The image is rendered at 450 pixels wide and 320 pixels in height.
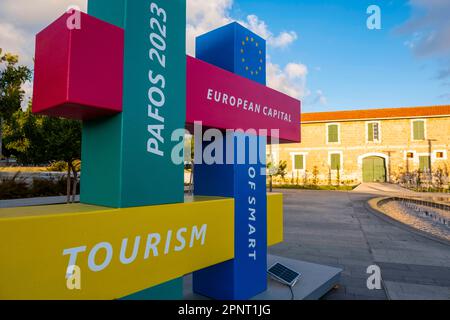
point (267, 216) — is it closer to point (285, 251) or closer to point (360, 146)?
point (285, 251)

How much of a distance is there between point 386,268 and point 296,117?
3.05 meters

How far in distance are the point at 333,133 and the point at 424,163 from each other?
24.9 feet

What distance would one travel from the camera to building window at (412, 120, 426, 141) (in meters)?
23.7

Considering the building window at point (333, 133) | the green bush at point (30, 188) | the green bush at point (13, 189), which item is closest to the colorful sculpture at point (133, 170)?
the green bush at point (13, 189)

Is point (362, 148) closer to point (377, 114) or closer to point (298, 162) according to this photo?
point (377, 114)

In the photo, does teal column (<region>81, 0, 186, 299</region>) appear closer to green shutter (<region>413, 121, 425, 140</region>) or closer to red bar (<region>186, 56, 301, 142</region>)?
red bar (<region>186, 56, 301, 142</region>)

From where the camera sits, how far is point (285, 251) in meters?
5.84

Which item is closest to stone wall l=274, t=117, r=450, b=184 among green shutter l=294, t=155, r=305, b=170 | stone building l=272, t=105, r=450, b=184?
stone building l=272, t=105, r=450, b=184

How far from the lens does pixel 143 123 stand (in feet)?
7.22

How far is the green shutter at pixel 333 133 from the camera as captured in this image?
85.3ft

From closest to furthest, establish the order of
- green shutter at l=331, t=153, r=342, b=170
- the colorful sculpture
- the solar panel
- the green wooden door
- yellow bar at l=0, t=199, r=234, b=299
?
yellow bar at l=0, t=199, r=234, b=299, the colorful sculpture, the solar panel, the green wooden door, green shutter at l=331, t=153, r=342, b=170

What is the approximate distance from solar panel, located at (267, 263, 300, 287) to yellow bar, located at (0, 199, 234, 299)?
4.37 ft

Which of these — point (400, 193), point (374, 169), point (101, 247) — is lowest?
point (400, 193)

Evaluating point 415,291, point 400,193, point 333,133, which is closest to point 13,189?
point 415,291
